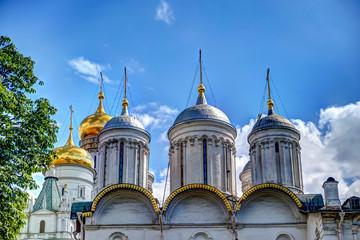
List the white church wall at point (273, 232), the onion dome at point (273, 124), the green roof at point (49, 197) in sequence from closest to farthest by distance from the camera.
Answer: the white church wall at point (273, 232), the onion dome at point (273, 124), the green roof at point (49, 197)

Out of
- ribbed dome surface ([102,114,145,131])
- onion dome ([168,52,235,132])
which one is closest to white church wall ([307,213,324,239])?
onion dome ([168,52,235,132])

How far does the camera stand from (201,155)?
24.2 m

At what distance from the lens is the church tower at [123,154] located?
84.3ft

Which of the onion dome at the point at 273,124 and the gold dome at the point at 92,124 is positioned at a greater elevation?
the gold dome at the point at 92,124

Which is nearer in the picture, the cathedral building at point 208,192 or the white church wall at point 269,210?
the cathedral building at point 208,192

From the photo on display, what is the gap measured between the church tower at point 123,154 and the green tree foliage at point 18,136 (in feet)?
31.0

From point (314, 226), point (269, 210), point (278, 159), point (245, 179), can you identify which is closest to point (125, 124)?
point (278, 159)

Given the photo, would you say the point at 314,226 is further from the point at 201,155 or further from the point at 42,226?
the point at 42,226

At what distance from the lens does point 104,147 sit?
26.5 metres

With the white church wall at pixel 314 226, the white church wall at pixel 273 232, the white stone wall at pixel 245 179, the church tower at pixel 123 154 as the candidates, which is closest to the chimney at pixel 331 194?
the white church wall at pixel 314 226

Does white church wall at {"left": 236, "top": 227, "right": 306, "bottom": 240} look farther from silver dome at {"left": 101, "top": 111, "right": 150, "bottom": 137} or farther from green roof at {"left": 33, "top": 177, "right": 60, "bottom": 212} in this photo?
green roof at {"left": 33, "top": 177, "right": 60, "bottom": 212}

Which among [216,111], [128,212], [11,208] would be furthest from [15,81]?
[216,111]

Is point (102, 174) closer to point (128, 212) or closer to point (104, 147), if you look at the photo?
point (104, 147)

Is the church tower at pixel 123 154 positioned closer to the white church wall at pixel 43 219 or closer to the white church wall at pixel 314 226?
the white church wall at pixel 314 226
